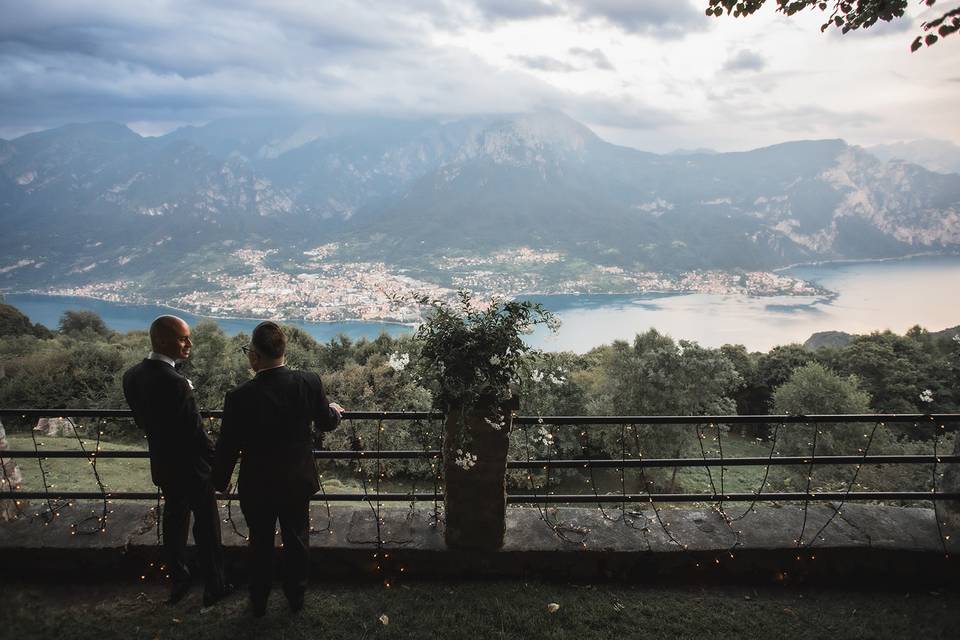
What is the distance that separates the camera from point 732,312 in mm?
96625

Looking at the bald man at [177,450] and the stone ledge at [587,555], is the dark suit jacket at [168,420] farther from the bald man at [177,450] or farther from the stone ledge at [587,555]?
the stone ledge at [587,555]

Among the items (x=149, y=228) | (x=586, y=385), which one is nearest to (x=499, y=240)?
(x=149, y=228)

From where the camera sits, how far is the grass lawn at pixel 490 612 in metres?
2.78

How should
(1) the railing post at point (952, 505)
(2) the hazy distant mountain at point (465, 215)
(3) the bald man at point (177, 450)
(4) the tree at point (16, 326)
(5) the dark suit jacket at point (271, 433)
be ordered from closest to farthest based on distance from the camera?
(5) the dark suit jacket at point (271, 433), (3) the bald man at point (177, 450), (1) the railing post at point (952, 505), (4) the tree at point (16, 326), (2) the hazy distant mountain at point (465, 215)

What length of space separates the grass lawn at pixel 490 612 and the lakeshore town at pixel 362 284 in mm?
46109

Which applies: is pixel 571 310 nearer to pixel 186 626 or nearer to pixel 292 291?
pixel 292 291

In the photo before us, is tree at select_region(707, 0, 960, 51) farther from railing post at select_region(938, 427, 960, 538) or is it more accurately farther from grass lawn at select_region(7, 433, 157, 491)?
grass lawn at select_region(7, 433, 157, 491)

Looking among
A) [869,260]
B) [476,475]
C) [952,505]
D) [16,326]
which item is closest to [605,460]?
[476,475]

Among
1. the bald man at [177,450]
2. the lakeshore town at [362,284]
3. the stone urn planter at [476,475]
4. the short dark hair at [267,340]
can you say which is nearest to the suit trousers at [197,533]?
the bald man at [177,450]

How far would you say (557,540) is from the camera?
3.30m

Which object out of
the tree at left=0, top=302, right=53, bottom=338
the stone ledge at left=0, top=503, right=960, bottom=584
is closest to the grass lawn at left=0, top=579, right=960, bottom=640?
the stone ledge at left=0, top=503, right=960, bottom=584

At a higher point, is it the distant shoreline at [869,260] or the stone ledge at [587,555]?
the distant shoreline at [869,260]

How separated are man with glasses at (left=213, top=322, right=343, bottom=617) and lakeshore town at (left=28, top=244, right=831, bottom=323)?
1825 inches

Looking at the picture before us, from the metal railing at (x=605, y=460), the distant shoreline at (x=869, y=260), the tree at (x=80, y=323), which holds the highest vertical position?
the distant shoreline at (x=869, y=260)
